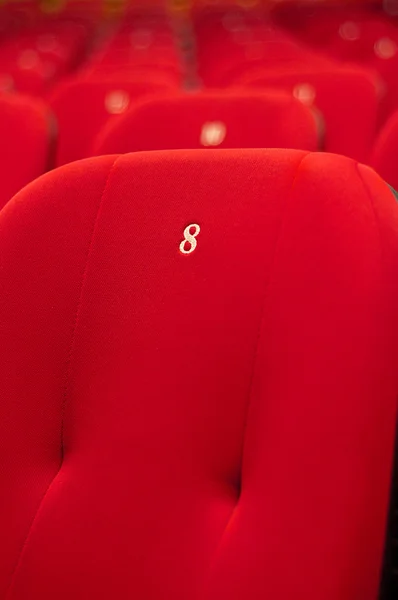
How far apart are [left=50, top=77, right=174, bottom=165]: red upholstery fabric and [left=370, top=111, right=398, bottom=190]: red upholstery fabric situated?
0.61m

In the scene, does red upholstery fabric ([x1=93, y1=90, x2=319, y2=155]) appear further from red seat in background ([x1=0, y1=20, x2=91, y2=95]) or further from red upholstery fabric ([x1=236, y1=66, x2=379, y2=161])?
red seat in background ([x1=0, y1=20, x2=91, y2=95])

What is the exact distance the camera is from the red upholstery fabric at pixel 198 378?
39 centimetres

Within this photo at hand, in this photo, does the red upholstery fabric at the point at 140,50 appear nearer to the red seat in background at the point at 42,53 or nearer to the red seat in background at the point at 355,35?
the red seat in background at the point at 42,53

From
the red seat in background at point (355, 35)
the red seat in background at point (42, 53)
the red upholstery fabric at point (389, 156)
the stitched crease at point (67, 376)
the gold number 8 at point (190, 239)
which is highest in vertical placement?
the red seat in background at point (355, 35)

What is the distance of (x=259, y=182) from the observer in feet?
1.60

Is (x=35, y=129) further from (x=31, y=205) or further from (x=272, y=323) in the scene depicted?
(x=272, y=323)

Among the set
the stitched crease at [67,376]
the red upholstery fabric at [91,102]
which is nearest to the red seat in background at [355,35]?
the red upholstery fabric at [91,102]

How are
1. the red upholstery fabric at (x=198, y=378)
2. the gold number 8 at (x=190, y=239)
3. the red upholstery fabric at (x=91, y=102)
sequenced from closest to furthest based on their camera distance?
the red upholstery fabric at (x=198, y=378)
the gold number 8 at (x=190, y=239)
the red upholstery fabric at (x=91, y=102)

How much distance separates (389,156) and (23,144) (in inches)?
19.2

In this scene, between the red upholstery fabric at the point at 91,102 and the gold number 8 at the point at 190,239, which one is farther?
the red upholstery fabric at the point at 91,102

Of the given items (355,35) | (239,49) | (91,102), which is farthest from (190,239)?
(355,35)

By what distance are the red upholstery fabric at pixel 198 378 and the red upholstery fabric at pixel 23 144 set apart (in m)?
0.44

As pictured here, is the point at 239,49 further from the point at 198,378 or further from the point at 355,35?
the point at 198,378

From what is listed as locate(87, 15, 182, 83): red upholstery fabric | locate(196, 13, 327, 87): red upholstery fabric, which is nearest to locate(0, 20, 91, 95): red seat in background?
locate(87, 15, 182, 83): red upholstery fabric
